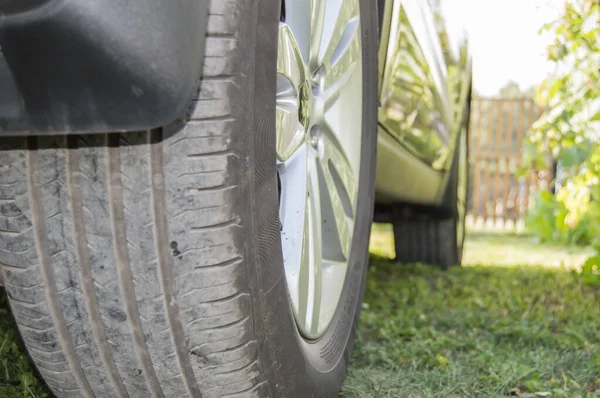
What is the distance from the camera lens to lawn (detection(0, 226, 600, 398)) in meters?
1.68

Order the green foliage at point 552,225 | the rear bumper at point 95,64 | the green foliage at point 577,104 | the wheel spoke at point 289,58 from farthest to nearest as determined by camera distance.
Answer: the green foliage at point 552,225 < the green foliage at point 577,104 < the wheel spoke at point 289,58 < the rear bumper at point 95,64

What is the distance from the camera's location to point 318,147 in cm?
152

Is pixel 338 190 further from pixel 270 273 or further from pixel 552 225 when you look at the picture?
pixel 552 225

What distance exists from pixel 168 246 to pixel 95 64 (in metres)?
0.26

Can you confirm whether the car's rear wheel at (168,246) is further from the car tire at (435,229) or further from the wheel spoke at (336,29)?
the car tire at (435,229)

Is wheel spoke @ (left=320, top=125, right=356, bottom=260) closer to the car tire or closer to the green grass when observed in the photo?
the green grass

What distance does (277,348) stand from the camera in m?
1.09

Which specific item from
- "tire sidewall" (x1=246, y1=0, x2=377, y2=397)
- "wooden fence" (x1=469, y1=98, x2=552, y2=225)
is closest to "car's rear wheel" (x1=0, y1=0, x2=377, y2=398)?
"tire sidewall" (x1=246, y1=0, x2=377, y2=397)

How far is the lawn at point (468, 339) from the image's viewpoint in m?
1.68

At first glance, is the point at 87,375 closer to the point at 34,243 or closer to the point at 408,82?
the point at 34,243

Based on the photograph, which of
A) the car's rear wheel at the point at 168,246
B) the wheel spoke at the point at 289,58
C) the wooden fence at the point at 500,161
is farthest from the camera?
the wooden fence at the point at 500,161

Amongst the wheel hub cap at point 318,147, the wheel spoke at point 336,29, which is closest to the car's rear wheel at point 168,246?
the wheel hub cap at point 318,147

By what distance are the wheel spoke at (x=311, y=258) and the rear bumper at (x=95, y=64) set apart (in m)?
0.60

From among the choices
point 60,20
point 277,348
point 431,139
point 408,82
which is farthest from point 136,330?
point 431,139
